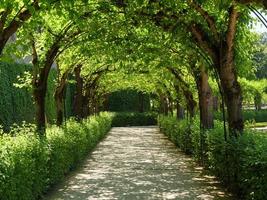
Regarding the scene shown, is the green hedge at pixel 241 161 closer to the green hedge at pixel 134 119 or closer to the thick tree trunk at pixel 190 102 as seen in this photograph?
the thick tree trunk at pixel 190 102

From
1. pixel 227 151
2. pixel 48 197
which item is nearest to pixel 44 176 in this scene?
pixel 48 197

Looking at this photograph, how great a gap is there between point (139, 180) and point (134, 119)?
3667 centimetres

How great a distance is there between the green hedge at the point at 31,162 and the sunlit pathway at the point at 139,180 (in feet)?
1.59

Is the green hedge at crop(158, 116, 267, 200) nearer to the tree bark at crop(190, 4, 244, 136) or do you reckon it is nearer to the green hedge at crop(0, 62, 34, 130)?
the tree bark at crop(190, 4, 244, 136)

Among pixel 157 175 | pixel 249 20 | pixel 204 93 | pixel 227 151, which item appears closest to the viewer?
pixel 227 151

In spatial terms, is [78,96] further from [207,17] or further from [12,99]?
[207,17]

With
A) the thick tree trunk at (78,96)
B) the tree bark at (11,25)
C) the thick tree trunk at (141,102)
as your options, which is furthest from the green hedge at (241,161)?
the thick tree trunk at (141,102)

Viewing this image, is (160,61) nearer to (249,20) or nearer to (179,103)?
(249,20)

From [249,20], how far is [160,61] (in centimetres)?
637

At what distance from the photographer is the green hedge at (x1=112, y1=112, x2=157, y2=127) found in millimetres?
48188

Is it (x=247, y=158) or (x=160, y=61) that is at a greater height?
(x=160, y=61)

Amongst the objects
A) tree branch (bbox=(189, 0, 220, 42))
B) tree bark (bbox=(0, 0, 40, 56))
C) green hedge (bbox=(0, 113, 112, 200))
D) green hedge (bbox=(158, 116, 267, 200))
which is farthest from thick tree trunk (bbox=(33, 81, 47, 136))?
tree branch (bbox=(189, 0, 220, 42))

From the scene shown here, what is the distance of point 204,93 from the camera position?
16203 millimetres

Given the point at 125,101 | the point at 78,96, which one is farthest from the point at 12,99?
the point at 125,101
